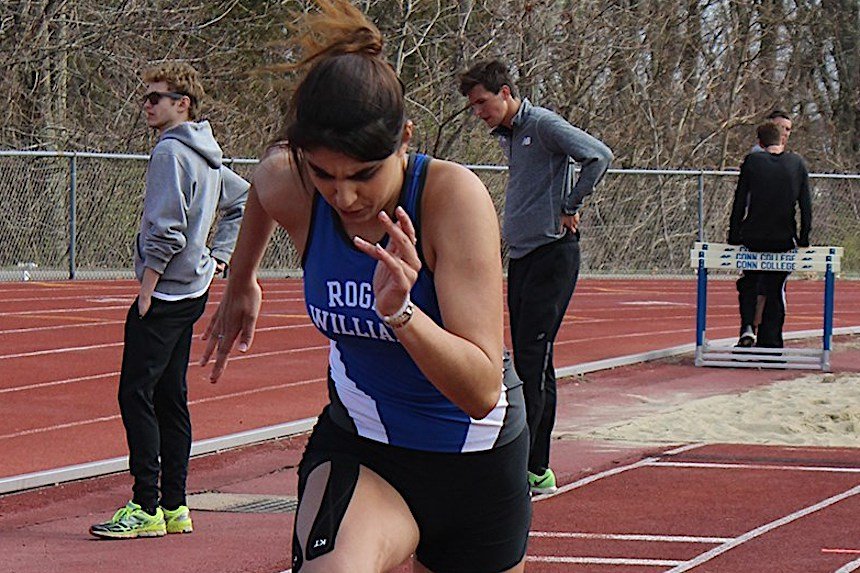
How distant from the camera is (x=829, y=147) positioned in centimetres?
3612

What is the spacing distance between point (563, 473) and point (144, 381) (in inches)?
103

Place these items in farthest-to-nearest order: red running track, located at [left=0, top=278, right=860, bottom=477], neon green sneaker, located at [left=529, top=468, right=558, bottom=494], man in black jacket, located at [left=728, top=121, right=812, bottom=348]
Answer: man in black jacket, located at [left=728, top=121, right=812, bottom=348], red running track, located at [left=0, top=278, right=860, bottom=477], neon green sneaker, located at [left=529, top=468, right=558, bottom=494]

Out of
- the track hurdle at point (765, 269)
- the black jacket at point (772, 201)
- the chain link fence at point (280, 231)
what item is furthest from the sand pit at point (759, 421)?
the chain link fence at point (280, 231)

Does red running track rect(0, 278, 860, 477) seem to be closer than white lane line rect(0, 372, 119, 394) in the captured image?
Yes

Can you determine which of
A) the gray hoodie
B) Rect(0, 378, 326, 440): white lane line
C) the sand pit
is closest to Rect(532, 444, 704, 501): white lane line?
the sand pit

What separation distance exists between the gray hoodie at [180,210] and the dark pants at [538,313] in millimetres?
1516

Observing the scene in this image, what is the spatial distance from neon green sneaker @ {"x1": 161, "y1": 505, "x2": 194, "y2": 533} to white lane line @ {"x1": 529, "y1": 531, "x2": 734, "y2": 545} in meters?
1.46

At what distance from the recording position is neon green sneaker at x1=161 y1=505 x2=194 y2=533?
675cm

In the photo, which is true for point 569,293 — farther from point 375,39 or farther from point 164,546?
point 375,39

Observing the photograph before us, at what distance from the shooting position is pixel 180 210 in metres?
6.55

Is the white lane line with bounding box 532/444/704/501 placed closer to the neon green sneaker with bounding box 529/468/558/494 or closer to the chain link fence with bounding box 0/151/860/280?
the neon green sneaker with bounding box 529/468/558/494

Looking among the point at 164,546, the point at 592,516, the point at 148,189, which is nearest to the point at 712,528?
the point at 592,516

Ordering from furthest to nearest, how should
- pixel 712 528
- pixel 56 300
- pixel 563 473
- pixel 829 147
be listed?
pixel 829 147
pixel 56 300
pixel 563 473
pixel 712 528

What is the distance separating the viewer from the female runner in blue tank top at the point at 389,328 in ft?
9.87
